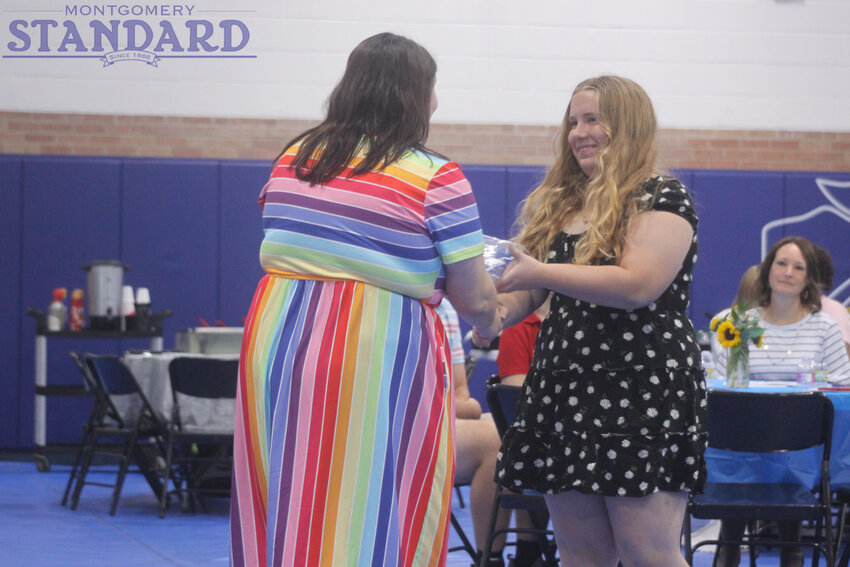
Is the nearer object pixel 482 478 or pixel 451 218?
pixel 451 218

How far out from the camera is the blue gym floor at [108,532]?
4.15 metres

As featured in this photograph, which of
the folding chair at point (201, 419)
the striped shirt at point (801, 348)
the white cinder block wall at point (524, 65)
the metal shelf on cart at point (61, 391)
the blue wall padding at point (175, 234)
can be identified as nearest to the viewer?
the striped shirt at point (801, 348)

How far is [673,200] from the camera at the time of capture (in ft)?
6.19

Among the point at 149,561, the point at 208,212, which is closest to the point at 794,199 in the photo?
the point at 208,212

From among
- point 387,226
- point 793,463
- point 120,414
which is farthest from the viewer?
point 120,414

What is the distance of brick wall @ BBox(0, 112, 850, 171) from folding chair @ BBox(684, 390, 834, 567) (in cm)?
460

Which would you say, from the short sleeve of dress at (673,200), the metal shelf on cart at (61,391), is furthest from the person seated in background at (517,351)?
the metal shelf on cart at (61,391)

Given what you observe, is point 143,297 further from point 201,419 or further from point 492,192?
point 492,192

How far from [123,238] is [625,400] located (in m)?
6.00

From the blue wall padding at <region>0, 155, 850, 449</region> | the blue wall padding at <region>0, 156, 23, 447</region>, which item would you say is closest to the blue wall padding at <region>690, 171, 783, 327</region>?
the blue wall padding at <region>0, 155, 850, 449</region>

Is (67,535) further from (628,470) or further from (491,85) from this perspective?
(491,85)

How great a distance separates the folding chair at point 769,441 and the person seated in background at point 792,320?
1.18 metres

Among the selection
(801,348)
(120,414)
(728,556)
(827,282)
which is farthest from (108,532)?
(827,282)

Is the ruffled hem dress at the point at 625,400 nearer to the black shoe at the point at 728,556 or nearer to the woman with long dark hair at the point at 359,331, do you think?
the woman with long dark hair at the point at 359,331
